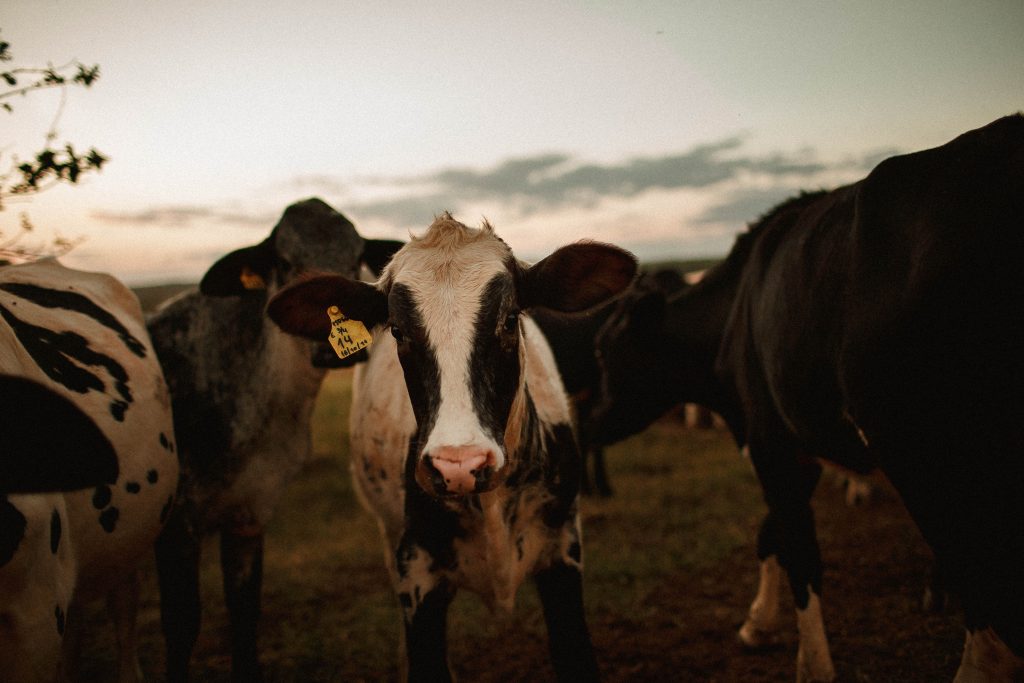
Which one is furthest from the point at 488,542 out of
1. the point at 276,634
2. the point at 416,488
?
the point at 276,634

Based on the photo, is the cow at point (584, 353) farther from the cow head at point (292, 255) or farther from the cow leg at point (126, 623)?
the cow leg at point (126, 623)

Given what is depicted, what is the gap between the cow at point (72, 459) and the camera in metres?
1.36

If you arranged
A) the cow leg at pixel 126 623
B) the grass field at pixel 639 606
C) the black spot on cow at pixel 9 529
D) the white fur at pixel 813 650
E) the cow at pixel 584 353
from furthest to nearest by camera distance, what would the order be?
the cow at pixel 584 353, the grass field at pixel 639 606, the cow leg at pixel 126 623, the white fur at pixel 813 650, the black spot on cow at pixel 9 529

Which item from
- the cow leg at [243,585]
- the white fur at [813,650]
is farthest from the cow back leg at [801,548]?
the cow leg at [243,585]

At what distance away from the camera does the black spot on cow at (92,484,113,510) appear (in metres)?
2.50

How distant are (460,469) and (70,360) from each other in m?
1.93

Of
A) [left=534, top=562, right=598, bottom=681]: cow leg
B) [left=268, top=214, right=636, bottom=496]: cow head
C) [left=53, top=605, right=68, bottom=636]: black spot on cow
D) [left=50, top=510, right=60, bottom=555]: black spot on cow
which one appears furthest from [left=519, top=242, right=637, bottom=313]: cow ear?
[left=53, top=605, right=68, bottom=636]: black spot on cow

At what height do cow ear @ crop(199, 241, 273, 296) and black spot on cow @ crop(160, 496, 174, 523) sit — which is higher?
cow ear @ crop(199, 241, 273, 296)

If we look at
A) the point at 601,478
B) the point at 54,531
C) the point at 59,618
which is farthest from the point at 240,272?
the point at 601,478

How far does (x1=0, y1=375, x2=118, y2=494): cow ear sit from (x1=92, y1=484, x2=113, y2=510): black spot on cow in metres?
1.25

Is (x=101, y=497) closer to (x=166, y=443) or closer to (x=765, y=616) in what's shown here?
(x=166, y=443)

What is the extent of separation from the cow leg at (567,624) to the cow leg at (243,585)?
78.1 inches

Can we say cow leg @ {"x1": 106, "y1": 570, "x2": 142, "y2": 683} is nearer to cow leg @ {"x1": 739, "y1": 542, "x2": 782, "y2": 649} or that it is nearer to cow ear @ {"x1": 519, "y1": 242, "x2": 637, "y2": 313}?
cow ear @ {"x1": 519, "y1": 242, "x2": 637, "y2": 313}

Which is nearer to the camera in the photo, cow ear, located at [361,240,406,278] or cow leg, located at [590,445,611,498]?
cow ear, located at [361,240,406,278]
